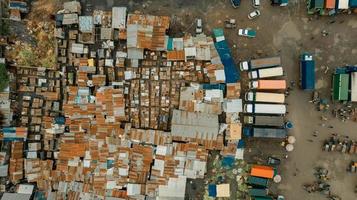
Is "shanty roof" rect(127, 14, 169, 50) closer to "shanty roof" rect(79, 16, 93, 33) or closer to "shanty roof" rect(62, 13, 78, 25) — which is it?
"shanty roof" rect(79, 16, 93, 33)

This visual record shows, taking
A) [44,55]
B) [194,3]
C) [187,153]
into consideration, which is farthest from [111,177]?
[194,3]

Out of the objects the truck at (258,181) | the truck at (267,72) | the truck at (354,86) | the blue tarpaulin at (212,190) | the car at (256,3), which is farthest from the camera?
the blue tarpaulin at (212,190)

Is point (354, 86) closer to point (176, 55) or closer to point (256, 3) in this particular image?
point (256, 3)

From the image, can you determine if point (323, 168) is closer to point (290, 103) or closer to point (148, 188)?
point (290, 103)

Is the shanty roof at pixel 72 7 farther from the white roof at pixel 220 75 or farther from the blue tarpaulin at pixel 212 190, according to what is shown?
the blue tarpaulin at pixel 212 190

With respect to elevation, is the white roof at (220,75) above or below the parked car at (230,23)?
below

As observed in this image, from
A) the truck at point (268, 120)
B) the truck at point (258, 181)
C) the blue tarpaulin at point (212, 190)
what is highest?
the truck at point (268, 120)

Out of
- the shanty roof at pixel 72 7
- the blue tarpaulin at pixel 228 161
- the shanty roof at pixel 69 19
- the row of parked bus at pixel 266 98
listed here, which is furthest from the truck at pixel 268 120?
the shanty roof at pixel 72 7

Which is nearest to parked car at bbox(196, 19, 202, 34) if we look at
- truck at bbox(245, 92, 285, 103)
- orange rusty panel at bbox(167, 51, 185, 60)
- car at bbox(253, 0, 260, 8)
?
orange rusty panel at bbox(167, 51, 185, 60)
